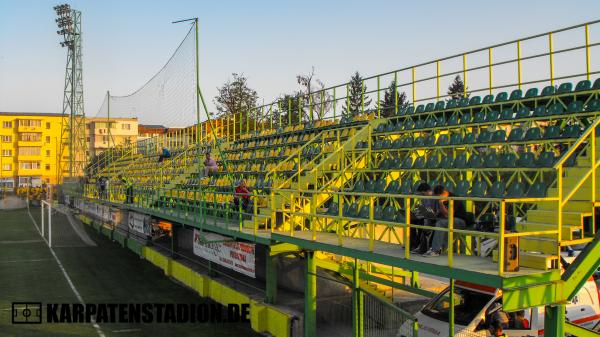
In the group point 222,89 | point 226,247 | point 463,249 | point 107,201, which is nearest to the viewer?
point 463,249

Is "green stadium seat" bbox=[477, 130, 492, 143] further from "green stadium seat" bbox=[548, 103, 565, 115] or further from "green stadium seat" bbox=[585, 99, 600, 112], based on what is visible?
"green stadium seat" bbox=[585, 99, 600, 112]

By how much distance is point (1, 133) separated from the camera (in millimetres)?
99375

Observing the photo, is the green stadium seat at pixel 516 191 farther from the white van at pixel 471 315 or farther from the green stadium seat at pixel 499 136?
the white van at pixel 471 315

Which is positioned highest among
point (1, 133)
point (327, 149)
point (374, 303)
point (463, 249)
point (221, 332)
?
point (1, 133)

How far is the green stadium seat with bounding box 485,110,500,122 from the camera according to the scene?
40.0ft

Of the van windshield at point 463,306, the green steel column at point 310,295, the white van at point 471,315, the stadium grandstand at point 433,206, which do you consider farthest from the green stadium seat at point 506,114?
the green steel column at point 310,295

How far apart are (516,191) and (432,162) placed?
2.78m

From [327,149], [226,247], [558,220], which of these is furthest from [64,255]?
[558,220]

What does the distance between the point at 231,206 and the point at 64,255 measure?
12941 millimetres

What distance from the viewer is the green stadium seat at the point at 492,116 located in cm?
1220

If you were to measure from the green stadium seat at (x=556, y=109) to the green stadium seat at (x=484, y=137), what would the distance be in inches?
50.0

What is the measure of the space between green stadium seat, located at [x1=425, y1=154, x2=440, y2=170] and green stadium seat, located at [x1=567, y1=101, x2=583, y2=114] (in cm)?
284

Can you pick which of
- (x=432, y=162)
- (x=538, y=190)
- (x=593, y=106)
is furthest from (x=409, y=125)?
(x=538, y=190)

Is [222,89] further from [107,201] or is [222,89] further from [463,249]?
[463,249]
